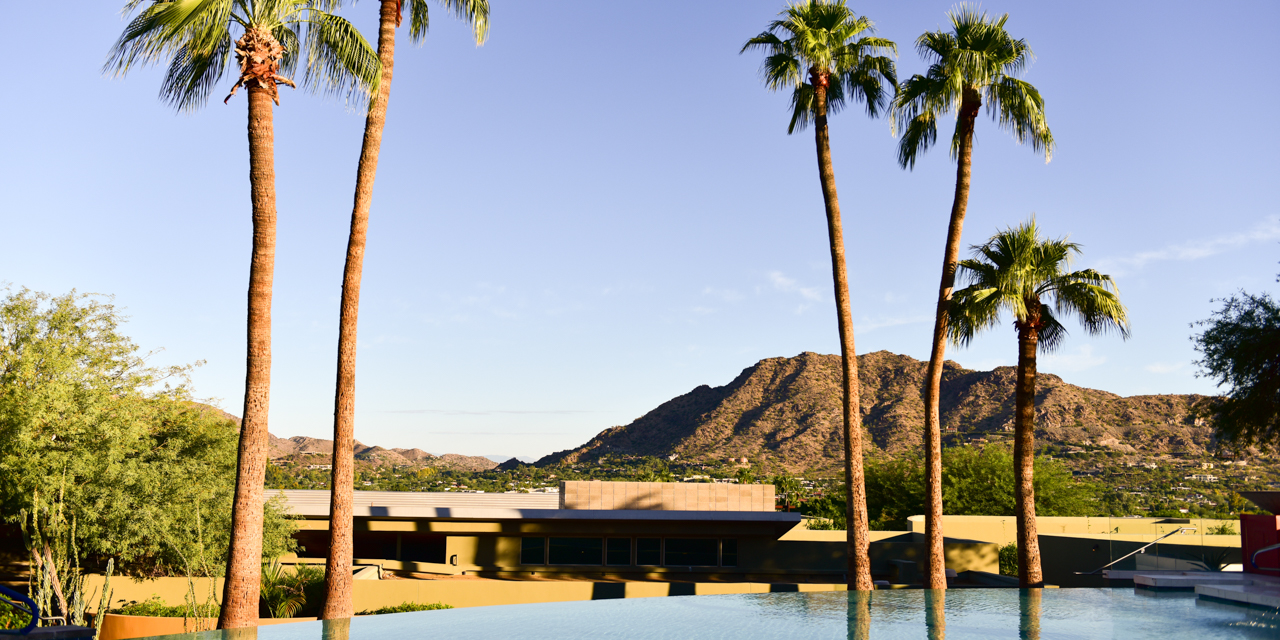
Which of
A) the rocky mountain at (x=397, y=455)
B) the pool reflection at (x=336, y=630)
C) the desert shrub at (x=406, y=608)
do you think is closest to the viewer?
the pool reflection at (x=336, y=630)

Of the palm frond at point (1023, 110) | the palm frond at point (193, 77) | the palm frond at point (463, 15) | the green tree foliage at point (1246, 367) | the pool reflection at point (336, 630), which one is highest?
the palm frond at point (463, 15)

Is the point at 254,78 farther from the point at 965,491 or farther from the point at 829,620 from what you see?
the point at 965,491

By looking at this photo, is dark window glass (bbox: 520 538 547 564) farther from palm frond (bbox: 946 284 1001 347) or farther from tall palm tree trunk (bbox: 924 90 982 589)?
palm frond (bbox: 946 284 1001 347)

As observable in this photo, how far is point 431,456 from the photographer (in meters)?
116

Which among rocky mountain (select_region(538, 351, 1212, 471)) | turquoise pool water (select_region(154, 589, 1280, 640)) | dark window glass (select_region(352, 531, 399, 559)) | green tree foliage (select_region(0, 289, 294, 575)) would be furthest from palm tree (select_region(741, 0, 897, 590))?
rocky mountain (select_region(538, 351, 1212, 471))

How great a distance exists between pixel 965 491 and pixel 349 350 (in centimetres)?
3507

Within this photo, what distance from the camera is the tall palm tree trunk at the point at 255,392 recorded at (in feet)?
41.6

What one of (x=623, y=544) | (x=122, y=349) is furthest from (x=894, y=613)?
(x=122, y=349)

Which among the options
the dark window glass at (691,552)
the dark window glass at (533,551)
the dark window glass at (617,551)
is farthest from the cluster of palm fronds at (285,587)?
the dark window glass at (691,552)

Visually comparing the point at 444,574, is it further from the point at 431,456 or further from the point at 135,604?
the point at 431,456

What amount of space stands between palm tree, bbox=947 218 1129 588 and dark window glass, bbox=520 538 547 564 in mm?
15205

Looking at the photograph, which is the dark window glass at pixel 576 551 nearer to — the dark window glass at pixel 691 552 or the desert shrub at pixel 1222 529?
the dark window glass at pixel 691 552

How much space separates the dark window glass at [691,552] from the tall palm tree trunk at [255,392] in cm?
1782

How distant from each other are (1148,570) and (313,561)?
22.6m
